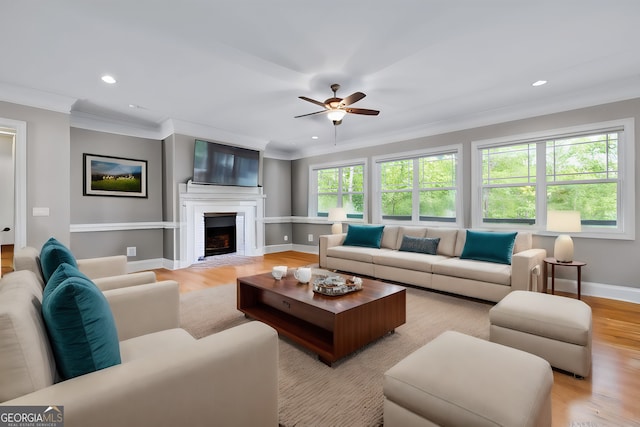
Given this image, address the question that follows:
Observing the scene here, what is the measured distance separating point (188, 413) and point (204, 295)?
2.86 m

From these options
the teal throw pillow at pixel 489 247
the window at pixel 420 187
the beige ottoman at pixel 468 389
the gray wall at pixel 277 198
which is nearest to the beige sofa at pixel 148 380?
the beige ottoman at pixel 468 389

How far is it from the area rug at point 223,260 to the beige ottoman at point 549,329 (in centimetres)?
456

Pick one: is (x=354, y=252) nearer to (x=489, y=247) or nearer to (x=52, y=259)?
(x=489, y=247)

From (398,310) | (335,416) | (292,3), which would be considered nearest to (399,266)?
(398,310)

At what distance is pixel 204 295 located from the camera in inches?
144

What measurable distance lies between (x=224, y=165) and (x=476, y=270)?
4.65 meters

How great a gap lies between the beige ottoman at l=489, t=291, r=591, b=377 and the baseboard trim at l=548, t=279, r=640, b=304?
206cm

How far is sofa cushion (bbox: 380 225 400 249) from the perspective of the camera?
4934 mm

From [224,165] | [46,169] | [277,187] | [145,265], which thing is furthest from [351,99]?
[145,265]

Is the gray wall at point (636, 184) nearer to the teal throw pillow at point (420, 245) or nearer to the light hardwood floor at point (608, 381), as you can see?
the light hardwood floor at point (608, 381)

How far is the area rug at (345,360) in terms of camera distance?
63.7 inches

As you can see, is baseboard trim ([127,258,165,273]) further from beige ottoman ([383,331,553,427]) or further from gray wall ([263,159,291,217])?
beige ottoman ([383,331,553,427])

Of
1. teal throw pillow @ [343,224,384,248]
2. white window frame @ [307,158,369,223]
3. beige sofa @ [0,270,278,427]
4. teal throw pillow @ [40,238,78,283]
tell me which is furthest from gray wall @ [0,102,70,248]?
white window frame @ [307,158,369,223]

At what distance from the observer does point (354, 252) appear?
186 inches
